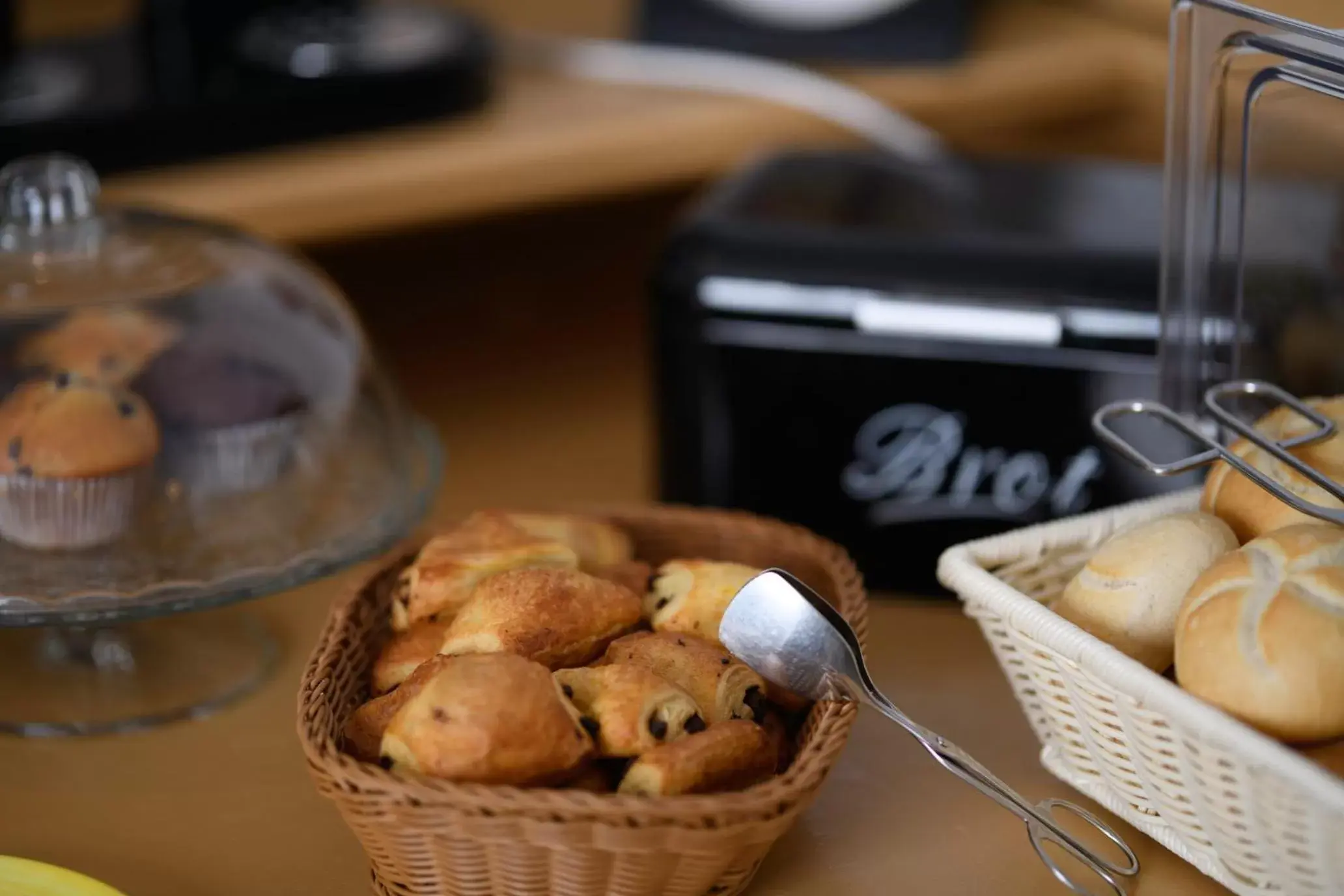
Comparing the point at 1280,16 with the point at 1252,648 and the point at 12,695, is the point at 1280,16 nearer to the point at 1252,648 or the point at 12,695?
the point at 1252,648

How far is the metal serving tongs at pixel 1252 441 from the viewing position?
58 cm

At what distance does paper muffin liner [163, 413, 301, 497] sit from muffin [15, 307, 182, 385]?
0.05 meters

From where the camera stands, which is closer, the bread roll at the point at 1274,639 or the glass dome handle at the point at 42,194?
the bread roll at the point at 1274,639

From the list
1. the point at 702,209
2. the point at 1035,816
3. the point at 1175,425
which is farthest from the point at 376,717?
the point at 702,209

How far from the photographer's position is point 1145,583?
59 centimetres

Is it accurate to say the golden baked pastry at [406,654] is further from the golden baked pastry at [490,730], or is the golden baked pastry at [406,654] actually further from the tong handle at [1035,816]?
the tong handle at [1035,816]

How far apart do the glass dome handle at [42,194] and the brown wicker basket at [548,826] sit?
1.10 feet

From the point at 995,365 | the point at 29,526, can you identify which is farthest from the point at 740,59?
the point at 29,526

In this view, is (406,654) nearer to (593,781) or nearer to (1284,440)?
(593,781)

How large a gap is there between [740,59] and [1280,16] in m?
0.74

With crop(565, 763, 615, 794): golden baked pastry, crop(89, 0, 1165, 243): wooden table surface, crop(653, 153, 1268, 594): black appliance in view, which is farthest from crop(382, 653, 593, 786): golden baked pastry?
crop(89, 0, 1165, 243): wooden table surface

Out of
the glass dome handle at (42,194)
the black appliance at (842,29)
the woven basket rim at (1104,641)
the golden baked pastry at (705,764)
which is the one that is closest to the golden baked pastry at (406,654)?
the golden baked pastry at (705,764)

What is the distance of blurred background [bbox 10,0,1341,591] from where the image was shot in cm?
86

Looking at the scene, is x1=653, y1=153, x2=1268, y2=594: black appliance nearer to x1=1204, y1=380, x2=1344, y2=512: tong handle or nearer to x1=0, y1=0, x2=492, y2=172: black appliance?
x1=1204, y1=380, x2=1344, y2=512: tong handle
